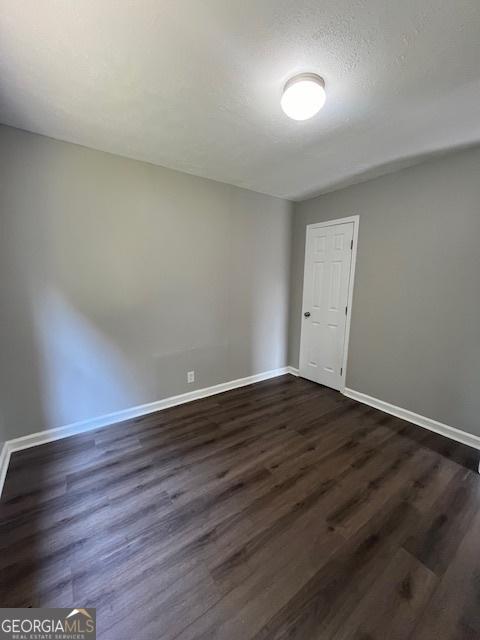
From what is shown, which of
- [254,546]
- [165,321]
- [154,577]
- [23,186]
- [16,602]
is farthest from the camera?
[165,321]

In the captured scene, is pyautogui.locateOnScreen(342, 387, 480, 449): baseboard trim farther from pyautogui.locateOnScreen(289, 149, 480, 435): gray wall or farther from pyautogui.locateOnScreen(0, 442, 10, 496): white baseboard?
pyautogui.locateOnScreen(0, 442, 10, 496): white baseboard

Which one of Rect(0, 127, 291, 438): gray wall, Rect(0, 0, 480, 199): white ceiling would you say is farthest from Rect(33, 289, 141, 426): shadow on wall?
Rect(0, 0, 480, 199): white ceiling

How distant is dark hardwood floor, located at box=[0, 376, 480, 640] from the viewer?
3.67 ft

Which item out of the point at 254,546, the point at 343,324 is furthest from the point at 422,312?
the point at 254,546

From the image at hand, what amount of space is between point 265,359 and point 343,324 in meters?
1.18

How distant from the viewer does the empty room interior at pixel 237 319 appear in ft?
3.79

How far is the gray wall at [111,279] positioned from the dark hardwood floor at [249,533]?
0.57 m

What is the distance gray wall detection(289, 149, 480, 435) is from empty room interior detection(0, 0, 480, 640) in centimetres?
2

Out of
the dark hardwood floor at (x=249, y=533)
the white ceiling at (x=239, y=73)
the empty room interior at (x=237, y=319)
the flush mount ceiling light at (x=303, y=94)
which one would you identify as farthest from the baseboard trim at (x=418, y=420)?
the flush mount ceiling light at (x=303, y=94)

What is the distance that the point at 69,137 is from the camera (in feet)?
6.78

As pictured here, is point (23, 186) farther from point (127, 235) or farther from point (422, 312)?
point (422, 312)

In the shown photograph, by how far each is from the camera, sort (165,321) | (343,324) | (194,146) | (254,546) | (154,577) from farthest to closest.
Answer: (343,324)
(165,321)
(194,146)
(254,546)
(154,577)

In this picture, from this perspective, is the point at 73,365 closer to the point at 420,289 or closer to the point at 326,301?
the point at 326,301

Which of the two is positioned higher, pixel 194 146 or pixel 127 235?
pixel 194 146
